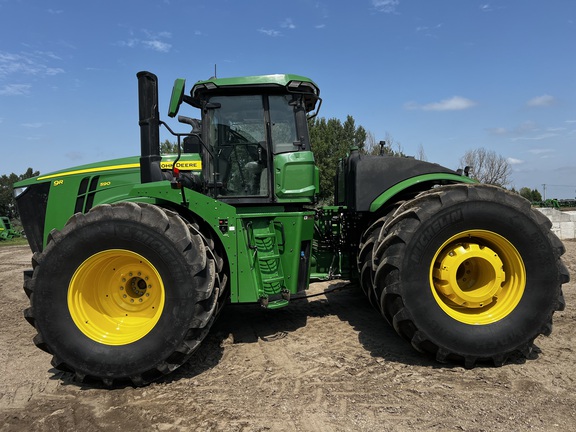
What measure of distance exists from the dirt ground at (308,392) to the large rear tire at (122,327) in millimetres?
266

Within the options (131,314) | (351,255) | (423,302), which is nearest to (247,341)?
(131,314)

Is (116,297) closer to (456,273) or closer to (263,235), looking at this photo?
(263,235)

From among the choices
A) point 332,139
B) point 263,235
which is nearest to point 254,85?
point 263,235

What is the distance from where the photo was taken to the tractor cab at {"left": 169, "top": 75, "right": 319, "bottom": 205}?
448cm

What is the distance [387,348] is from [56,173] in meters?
4.55

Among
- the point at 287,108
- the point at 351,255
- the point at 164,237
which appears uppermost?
the point at 287,108

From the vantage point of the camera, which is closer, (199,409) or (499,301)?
(199,409)

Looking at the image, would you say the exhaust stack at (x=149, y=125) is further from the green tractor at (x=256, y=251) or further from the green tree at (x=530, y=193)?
the green tree at (x=530, y=193)

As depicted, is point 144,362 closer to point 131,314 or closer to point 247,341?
point 131,314

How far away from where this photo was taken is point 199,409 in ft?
10.1

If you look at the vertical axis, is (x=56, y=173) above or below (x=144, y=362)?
above

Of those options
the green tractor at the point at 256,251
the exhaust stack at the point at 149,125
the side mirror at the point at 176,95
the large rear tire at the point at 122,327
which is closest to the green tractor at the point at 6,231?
the green tractor at the point at 256,251

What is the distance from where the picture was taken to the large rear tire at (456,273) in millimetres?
3627

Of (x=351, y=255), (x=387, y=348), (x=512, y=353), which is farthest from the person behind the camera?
(x=351, y=255)
